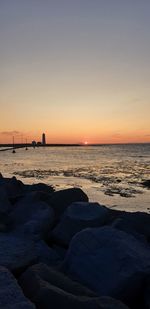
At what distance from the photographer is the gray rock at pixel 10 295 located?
140 inches

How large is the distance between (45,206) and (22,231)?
0.96 meters

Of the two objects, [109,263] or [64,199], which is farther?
[64,199]

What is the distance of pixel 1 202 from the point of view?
9055 mm

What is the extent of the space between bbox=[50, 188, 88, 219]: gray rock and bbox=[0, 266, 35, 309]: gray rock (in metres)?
4.33

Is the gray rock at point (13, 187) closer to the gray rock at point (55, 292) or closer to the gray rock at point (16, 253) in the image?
the gray rock at point (16, 253)

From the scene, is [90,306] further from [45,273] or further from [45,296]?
[45,273]

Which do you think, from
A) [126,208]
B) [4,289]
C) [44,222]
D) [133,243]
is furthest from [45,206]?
[126,208]

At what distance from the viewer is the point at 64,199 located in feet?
28.5

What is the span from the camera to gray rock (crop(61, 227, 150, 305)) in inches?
183

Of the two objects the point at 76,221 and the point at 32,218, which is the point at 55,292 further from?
the point at 32,218

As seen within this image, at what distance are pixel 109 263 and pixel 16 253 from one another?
1.23 metres

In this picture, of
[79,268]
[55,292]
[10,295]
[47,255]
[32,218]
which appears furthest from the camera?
[32,218]

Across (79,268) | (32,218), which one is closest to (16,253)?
(79,268)

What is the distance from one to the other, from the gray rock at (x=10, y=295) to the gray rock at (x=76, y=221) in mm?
2935
